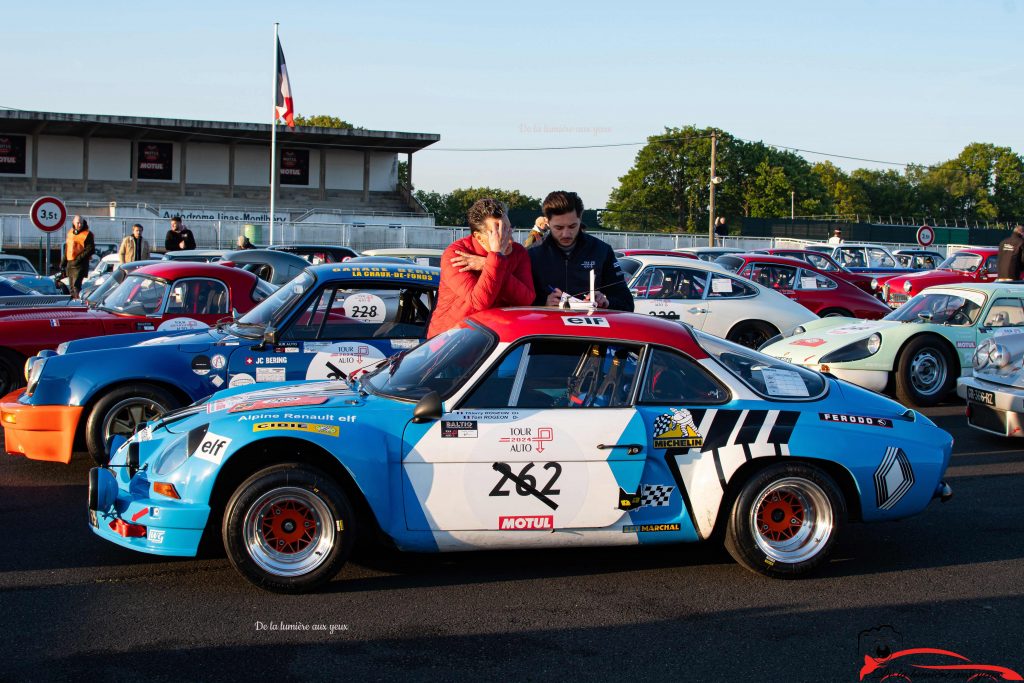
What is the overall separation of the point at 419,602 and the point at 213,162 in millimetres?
48028

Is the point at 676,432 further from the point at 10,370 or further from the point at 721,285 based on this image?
the point at 721,285

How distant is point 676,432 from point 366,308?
3206mm

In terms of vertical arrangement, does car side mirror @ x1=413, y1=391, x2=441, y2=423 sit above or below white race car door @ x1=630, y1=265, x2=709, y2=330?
below

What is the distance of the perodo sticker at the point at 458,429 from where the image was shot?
4.78 meters

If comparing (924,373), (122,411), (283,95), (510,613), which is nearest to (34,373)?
(122,411)

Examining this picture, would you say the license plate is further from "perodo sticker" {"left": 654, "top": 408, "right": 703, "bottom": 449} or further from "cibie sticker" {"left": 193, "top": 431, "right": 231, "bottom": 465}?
"cibie sticker" {"left": 193, "top": 431, "right": 231, "bottom": 465}

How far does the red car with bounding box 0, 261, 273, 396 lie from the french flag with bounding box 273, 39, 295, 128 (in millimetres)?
23351

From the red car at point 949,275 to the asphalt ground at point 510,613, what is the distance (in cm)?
1276

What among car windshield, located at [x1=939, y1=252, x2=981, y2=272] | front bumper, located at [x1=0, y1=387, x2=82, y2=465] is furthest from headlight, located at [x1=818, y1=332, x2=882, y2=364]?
car windshield, located at [x1=939, y1=252, x2=981, y2=272]

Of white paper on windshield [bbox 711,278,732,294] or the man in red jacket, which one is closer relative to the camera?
the man in red jacket

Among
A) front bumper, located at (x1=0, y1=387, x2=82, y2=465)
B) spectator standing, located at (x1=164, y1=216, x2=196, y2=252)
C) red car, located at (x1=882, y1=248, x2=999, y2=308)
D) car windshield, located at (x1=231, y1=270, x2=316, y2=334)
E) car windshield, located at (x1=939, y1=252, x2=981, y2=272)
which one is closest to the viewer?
front bumper, located at (x1=0, y1=387, x2=82, y2=465)

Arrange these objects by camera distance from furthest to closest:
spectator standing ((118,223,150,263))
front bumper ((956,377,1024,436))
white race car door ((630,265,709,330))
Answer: spectator standing ((118,223,150,263)) → white race car door ((630,265,709,330)) → front bumper ((956,377,1024,436))

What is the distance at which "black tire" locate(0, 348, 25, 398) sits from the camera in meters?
9.02

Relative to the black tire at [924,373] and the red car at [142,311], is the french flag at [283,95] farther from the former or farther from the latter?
the black tire at [924,373]
